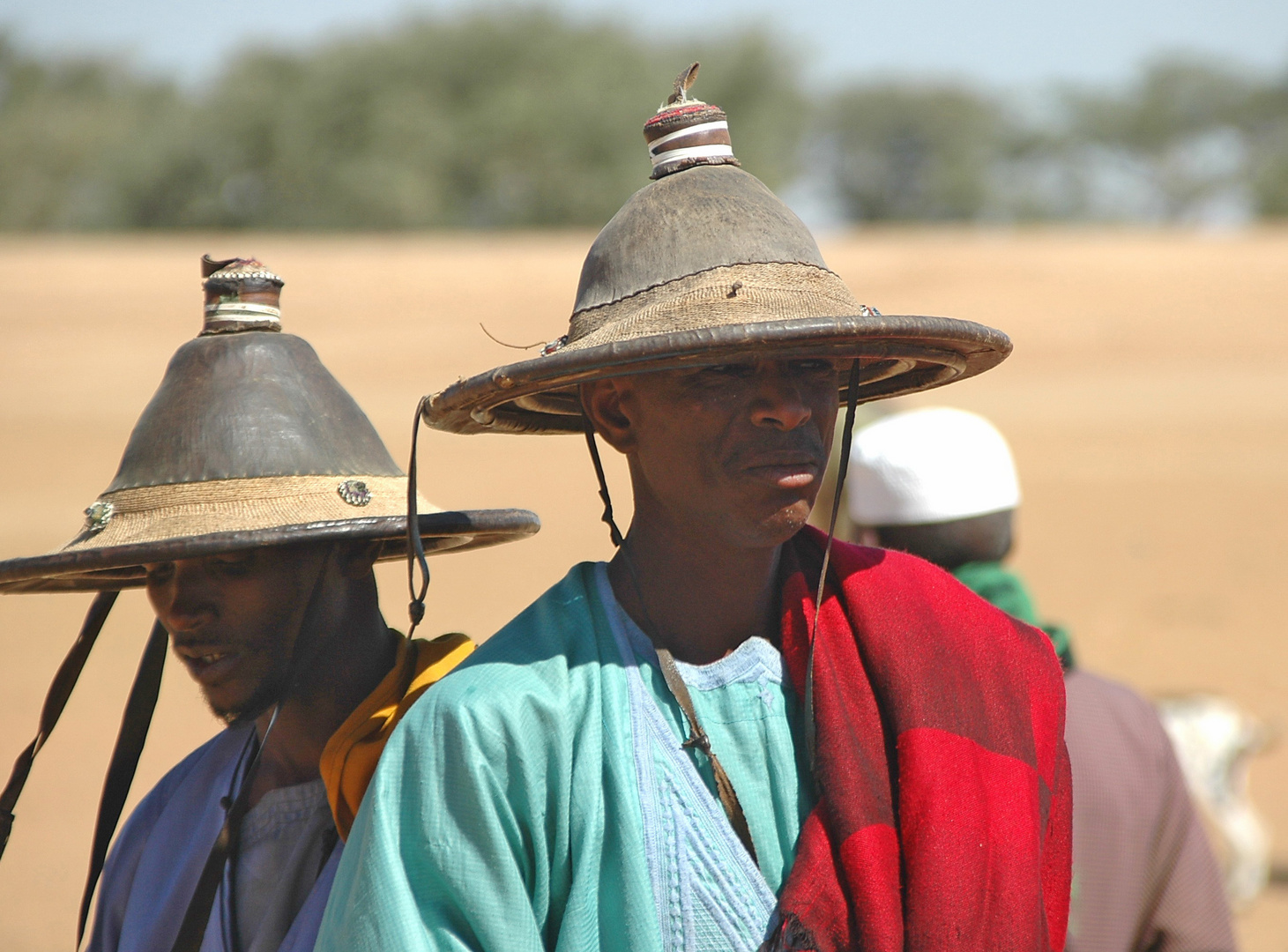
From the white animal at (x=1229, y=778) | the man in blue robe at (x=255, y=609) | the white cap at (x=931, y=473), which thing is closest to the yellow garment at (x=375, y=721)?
the man in blue robe at (x=255, y=609)

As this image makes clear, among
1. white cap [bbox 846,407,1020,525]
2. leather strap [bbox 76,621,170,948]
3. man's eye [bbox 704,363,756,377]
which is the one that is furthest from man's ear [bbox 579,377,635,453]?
white cap [bbox 846,407,1020,525]

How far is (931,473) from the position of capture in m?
3.25

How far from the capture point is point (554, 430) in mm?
2498

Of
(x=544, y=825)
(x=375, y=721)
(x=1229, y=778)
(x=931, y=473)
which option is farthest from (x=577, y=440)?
(x=544, y=825)

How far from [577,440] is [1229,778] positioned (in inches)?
444

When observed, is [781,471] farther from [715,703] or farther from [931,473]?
[931,473]

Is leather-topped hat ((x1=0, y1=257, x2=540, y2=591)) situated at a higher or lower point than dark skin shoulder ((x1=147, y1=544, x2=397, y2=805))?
higher

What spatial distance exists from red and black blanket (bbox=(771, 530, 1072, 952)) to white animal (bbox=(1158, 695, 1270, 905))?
5.14 m

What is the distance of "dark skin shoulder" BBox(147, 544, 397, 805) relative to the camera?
2.39 m

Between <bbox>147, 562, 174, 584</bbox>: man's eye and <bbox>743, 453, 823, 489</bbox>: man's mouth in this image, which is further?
<bbox>147, 562, 174, 584</bbox>: man's eye

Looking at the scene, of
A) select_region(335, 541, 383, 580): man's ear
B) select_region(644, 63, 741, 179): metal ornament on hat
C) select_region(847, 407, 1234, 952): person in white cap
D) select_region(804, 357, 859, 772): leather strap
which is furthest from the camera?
select_region(847, 407, 1234, 952): person in white cap

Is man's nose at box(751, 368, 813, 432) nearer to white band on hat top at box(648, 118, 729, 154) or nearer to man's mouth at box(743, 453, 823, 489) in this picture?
man's mouth at box(743, 453, 823, 489)

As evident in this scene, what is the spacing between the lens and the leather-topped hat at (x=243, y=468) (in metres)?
2.36

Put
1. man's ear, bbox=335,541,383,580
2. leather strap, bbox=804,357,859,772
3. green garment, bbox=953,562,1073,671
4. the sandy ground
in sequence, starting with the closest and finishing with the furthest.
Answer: leather strap, bbox=804,357,859,772 < man's ear, bbox=335,541,383,580 < green garment, bbox=953,562,1073,671 < the sandy ground
